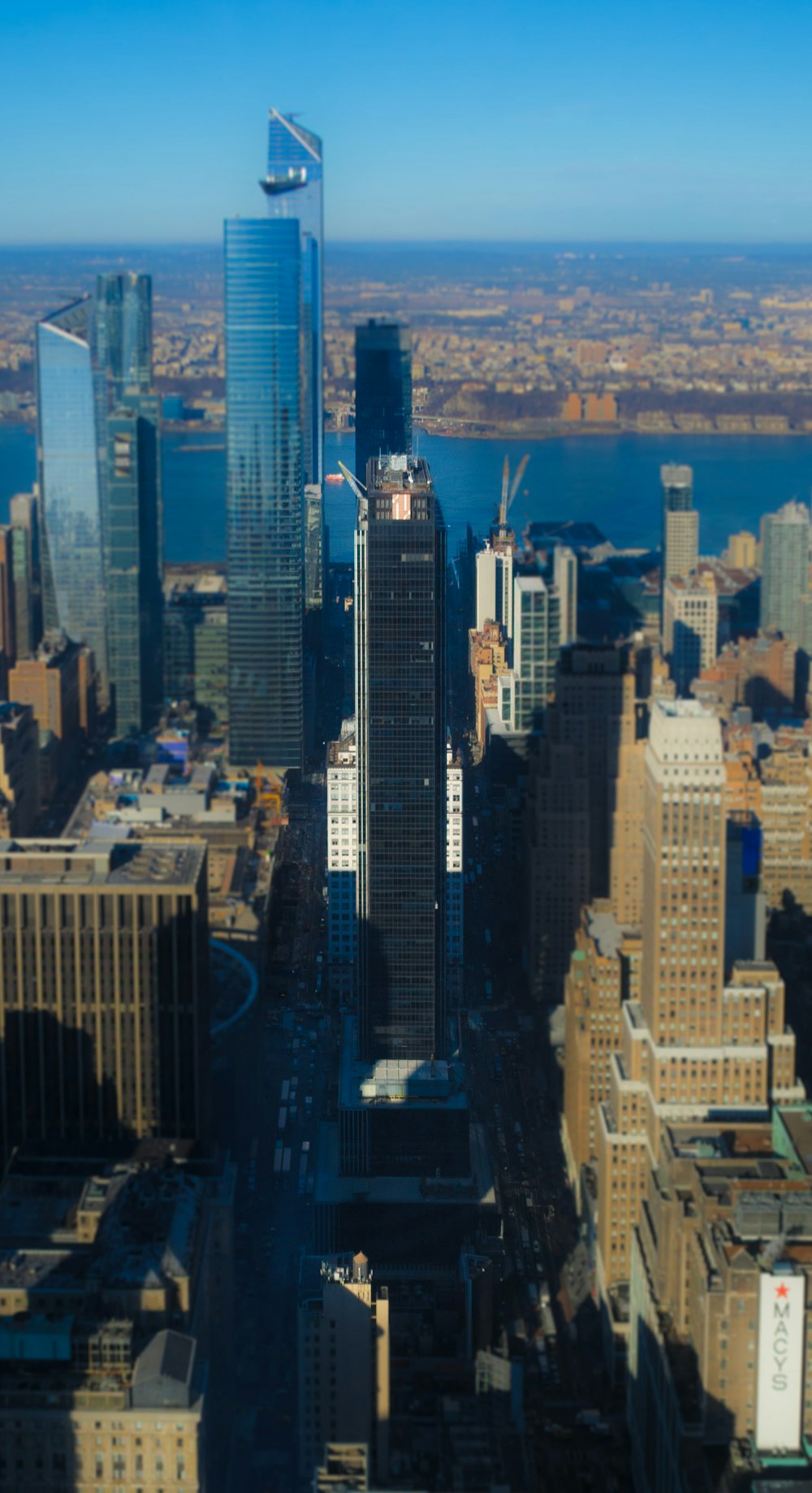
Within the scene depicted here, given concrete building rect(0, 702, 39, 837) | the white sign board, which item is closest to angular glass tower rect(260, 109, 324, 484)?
concrete building rect(0, 702, 39, 837)

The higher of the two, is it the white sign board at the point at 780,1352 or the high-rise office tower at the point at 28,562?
the high-rise office tower at the point at 28,562

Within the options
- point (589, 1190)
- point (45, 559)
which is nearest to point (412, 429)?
point (589, 1190)

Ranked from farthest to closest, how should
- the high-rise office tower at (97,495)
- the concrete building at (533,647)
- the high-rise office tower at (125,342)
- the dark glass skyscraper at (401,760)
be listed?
the high-rise office tower at (125,342), the high-rise office tower at (97,495), the concrete building at (533,647), the dark glass skyscraper at (401,760)

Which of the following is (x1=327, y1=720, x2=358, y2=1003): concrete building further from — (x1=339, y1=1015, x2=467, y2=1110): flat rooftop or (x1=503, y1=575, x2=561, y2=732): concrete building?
(x1=503, y1=575, x2=561, y2=732): concrete building

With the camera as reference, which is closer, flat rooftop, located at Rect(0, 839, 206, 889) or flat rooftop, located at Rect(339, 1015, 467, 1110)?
flat rooftop, located at Rect(0, 839, 206, 889)

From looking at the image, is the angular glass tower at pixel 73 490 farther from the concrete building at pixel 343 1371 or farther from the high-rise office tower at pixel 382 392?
the concrete building at pixel 343 1371

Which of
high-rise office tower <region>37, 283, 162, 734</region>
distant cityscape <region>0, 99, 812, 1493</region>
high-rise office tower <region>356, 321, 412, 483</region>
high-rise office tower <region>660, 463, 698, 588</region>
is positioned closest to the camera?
distant cityscape <region>0, 99, 812, 1493</region>

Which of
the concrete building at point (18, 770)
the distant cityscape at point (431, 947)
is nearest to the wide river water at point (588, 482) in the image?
the distant cityscape at point (431, 947)
